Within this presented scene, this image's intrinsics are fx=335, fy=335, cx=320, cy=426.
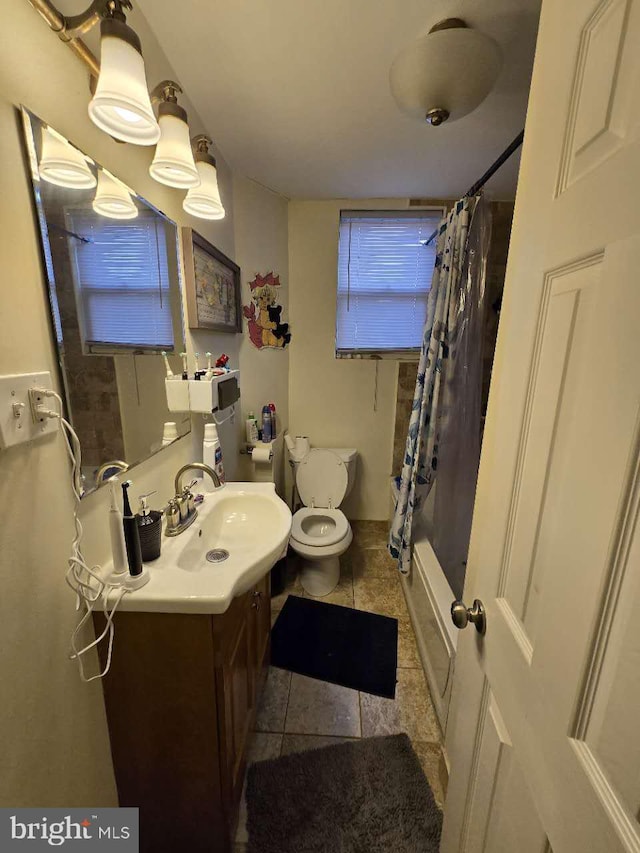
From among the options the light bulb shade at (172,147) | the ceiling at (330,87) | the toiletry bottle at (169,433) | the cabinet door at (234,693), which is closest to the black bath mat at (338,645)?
the cabinet door at (234,693)

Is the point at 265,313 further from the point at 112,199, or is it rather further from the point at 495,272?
the point at 495,272

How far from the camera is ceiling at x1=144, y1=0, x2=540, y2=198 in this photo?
3.26ft

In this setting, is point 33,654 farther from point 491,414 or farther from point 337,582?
point 337,582

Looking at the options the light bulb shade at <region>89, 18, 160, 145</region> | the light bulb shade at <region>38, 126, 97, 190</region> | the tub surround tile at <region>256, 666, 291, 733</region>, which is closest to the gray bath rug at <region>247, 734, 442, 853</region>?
the tub surround tile at <region>256, 666, 291, 733</region>

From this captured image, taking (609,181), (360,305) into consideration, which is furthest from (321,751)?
(360,305)

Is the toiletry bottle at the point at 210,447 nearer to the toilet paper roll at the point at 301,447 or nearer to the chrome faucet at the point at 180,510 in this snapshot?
the chrome faucet at the point at 180,510

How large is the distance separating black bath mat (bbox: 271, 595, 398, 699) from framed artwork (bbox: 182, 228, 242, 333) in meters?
1.62

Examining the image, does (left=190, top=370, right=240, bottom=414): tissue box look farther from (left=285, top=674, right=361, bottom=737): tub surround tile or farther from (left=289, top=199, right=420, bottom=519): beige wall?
(left=285, top=674, right=361, bottom=737): tub surround tile

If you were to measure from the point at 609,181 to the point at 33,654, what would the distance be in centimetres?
120

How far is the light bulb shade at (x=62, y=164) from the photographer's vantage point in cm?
65

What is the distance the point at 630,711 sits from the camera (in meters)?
0.37

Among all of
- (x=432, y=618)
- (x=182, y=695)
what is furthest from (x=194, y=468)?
(x=432, y=618)

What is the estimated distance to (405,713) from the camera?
4.68ft

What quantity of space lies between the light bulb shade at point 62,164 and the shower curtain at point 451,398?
1404mm
